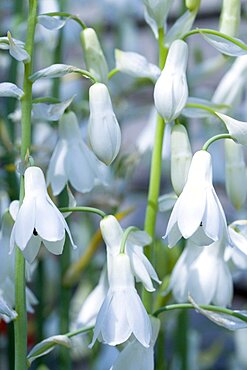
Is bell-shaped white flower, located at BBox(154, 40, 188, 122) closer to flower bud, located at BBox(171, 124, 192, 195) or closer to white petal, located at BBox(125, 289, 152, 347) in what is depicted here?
flower bud, located at BBox(171, 124, 192, 195)

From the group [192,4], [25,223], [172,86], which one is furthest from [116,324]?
[192,4]

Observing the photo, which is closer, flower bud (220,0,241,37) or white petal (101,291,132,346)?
white petal (101,291,132,346)

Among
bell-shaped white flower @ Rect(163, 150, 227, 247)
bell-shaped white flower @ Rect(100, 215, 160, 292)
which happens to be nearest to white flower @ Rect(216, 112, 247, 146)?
bell-shaped white flower @ Rect(163, 150, 227, 247)

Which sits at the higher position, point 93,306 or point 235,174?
point 235,174

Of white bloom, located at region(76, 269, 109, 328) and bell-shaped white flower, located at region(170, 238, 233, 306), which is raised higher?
bell-shaped white flower, located at region(170, 238, 233, 306)

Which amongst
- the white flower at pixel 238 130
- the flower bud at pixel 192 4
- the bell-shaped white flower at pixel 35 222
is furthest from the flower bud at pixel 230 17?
the bell-shaped white flower at pixel 35 222

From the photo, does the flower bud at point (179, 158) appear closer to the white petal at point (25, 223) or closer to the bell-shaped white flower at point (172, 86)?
the bell-shaped white flower at point (172, 86)

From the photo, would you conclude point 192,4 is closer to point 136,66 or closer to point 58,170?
point 136,66
